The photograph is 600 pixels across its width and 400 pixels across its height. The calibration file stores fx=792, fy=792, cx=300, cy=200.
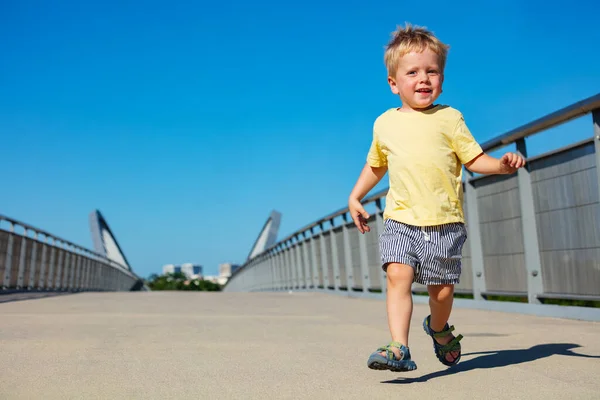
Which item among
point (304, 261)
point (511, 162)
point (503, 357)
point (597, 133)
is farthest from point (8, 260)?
point (511, 162)

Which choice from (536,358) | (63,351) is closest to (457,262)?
(536,358)

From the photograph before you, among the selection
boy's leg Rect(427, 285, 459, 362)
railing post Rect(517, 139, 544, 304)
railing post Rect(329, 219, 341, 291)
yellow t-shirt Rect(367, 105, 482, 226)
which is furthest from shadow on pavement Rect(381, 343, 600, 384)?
railing post Rect(329, 219, 341, 291)

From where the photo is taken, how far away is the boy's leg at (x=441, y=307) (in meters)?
3.48

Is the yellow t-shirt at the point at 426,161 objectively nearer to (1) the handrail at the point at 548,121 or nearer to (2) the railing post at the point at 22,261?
(1) the handrail at the point at 548,121

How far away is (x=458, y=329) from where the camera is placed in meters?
5.97

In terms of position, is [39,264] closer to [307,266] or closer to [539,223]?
[307,266]

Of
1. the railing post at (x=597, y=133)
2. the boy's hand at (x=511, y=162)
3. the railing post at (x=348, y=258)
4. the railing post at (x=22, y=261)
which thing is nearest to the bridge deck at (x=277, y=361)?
the boy's hand at (x=511, y=162)

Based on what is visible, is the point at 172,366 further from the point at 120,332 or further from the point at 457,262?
the point at 120,332

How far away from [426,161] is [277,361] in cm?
136

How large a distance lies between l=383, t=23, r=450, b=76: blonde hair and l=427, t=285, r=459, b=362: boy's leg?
3.18 ft

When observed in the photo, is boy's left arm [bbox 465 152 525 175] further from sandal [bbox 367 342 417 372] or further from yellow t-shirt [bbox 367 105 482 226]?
sandal [bbox 367 342 417 372]

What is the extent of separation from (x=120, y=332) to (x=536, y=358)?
10.0 feet

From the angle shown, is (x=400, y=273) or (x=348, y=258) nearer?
(x=400, y=273)

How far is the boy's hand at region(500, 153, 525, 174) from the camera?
10.3ft
